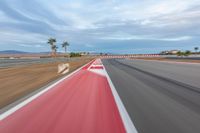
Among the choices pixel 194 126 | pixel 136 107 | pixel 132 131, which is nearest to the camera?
pixel 132 131

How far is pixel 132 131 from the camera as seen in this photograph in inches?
221

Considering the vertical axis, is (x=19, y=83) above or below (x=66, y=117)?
below

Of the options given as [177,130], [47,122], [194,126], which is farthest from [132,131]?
[47,122]

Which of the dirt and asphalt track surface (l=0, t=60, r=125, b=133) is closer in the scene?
asphalt track surface (l=0, t=60, r=125, b=133)

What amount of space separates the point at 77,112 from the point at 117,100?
234 cm

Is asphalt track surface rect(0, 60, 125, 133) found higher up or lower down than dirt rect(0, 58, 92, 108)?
higher up

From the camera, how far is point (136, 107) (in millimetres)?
8273

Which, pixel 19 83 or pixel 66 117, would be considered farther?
pixel 19 83

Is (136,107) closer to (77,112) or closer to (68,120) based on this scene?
(77,112)

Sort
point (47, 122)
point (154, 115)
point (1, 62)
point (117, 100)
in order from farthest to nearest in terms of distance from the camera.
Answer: point (1, 62) < point (117, 100) < point (154, 115) < point (47, 122)

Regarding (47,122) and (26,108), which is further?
(26,108)

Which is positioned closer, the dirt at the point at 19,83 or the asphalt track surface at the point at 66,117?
the asphalt track surface at the point at 66,117

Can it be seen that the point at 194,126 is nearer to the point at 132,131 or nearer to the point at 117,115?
the point at 132,131

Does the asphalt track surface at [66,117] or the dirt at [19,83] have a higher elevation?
the asphalt track surface at [66,117]
